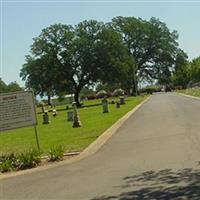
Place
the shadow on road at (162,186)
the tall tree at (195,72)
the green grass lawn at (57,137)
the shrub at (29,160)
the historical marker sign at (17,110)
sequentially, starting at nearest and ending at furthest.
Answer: the shadow on road at (162,186), the shrub at (29,160), the historical marker sign at (17,110), the green grass lawn at (57,137), the tall tree at (195,72)

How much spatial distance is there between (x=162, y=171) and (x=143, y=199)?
2.52m

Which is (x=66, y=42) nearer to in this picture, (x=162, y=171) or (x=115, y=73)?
(x=115, y=73)

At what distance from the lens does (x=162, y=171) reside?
36.1 ft

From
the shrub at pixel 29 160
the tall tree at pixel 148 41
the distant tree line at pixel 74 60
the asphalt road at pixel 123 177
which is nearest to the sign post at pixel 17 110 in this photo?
the shrub at pixel 29 160

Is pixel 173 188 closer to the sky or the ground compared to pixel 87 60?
closer to the ground

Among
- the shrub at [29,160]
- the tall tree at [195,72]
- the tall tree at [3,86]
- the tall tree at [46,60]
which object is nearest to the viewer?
the shrub at [29,160]

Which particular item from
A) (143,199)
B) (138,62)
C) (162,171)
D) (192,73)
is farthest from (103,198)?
(192,73)

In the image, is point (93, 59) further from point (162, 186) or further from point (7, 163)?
point (162, 186)

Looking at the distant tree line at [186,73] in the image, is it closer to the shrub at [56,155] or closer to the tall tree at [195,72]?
the tall tree at [195,72]

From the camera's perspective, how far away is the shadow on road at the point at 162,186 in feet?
28.5

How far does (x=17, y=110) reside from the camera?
626 inches

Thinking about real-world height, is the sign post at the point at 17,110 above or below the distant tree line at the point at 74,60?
below

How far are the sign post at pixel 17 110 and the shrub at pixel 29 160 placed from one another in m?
1.76

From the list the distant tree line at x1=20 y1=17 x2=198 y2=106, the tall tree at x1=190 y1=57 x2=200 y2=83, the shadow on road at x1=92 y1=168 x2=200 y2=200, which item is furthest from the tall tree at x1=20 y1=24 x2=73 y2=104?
the shadow on road at x1=92 y1=168 x2=200 y2=200
